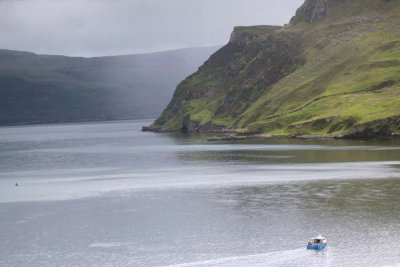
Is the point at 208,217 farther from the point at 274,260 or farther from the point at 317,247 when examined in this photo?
the point at 274,260

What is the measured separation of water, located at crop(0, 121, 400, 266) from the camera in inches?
3349

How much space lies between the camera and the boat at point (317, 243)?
84625 mm

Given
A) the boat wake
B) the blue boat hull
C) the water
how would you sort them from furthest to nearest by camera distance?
the water, the blue boat hull, the boat wake

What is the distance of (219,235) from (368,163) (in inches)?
3575

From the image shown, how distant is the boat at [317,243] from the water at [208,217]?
1.17 metres

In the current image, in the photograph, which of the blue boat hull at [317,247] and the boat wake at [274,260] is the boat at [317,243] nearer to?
the blue boat hull at [317,247]

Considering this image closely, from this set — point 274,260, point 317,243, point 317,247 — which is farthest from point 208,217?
point 274,260

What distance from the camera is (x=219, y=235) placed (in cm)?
9656

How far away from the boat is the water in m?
1.17

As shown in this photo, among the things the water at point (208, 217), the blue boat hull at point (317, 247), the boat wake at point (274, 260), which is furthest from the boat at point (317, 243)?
the water at point (208, 217)

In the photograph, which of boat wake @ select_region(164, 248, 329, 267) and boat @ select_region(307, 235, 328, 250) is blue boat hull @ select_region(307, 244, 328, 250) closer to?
boat @ select_region(307, 235, 328, 250)

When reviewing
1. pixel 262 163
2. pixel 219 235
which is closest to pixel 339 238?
pixel 219 235

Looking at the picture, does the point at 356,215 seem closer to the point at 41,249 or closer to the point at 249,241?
the point at 249,241

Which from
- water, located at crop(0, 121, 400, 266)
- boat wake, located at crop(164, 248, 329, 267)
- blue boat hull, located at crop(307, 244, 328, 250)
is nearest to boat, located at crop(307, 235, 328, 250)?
blue boat hull, located at crop(307, 244, 328, 250)
